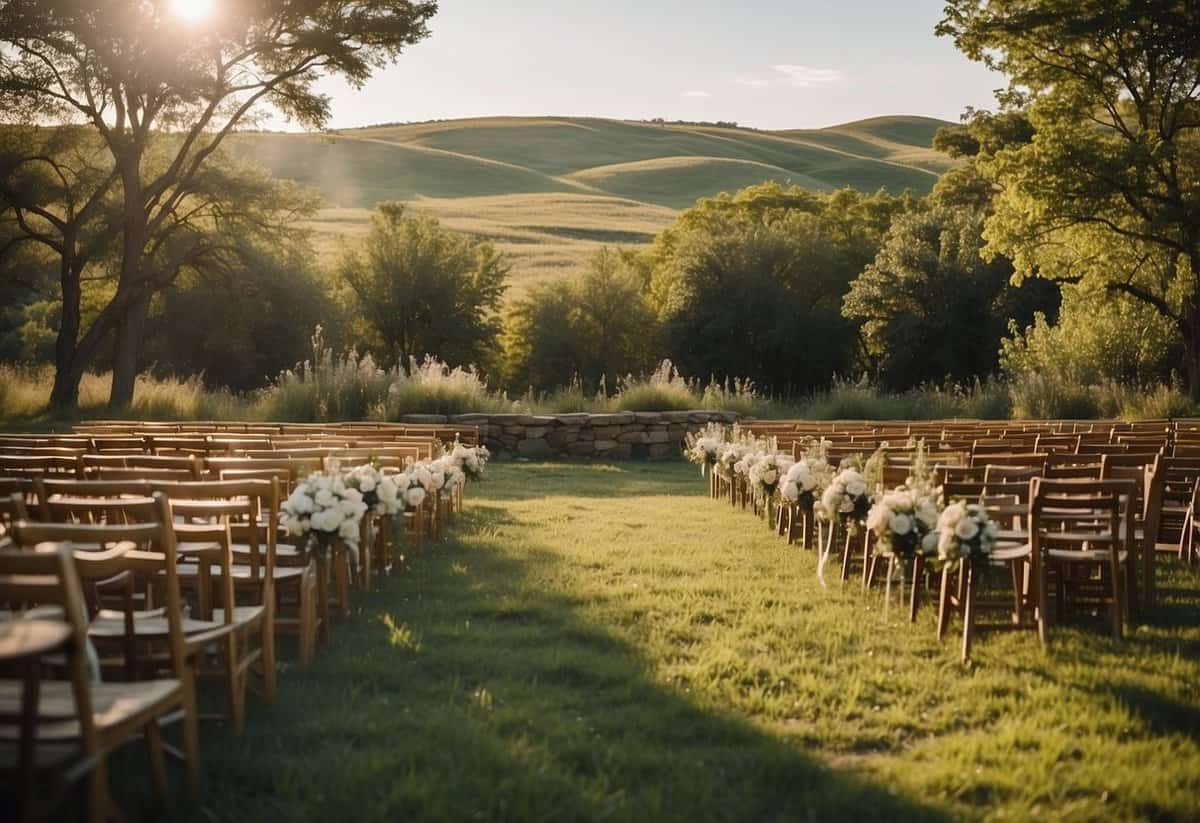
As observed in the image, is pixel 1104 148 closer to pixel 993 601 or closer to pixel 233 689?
pixel 993 601

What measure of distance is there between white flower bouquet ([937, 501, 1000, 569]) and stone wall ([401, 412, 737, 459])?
1550 cm

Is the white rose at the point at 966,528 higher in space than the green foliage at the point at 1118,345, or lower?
lower

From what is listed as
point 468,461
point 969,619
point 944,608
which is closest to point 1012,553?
point 944,608

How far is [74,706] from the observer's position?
3672 millimetres

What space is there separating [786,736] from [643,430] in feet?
56.6

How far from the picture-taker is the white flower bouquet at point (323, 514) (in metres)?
6.24

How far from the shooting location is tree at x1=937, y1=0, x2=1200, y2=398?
23203 mm

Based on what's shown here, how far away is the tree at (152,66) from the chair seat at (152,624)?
21493 mm

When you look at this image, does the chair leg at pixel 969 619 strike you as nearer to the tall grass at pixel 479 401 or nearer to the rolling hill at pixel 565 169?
the tall grass at pixel 479 401

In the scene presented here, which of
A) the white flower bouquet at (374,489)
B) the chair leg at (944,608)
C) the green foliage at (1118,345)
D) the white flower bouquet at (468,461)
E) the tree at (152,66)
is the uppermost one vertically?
the tree at (152,66)

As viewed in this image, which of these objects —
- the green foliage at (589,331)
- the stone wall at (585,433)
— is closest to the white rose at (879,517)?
the stone wall at (585,433)

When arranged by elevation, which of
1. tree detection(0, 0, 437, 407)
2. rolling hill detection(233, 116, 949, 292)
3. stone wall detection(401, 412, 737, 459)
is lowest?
stone wall detection(401, 412, 737, 459)

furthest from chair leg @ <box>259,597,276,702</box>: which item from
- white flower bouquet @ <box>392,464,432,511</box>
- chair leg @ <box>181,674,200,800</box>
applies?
white flower bouquet @ <box>392,464,432,511</box>

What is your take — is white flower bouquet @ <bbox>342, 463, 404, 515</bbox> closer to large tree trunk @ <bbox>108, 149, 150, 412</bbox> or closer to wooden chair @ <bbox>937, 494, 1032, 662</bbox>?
wooden chair @ <bbox>937, 494, 1032, 662</bbox>
